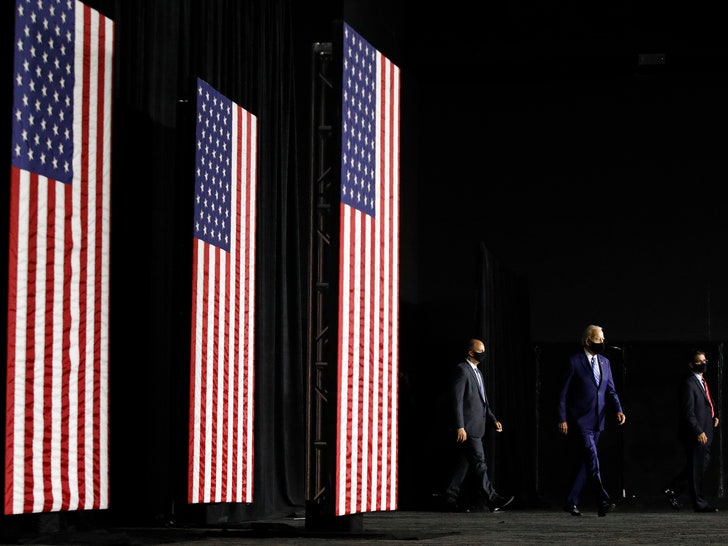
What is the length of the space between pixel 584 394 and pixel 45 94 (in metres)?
5.87

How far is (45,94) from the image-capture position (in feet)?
19.6

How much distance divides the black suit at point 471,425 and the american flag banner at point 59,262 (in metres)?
5.26

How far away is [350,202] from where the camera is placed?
24.0 feet

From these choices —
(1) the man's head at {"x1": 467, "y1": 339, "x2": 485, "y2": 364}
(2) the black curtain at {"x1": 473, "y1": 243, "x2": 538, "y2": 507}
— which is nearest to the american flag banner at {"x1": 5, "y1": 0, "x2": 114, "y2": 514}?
(1) the man's head at {"x1": 467, "y1": 339, "x2": 485, "y2": 364}

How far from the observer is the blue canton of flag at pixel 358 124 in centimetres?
727

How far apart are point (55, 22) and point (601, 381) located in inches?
237

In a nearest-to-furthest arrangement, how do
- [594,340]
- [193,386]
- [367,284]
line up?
[367,284]
[193,386]
[594,340]

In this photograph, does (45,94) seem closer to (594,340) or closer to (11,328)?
(11,328)

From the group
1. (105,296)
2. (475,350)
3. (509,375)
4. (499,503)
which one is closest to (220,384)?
(105,296)

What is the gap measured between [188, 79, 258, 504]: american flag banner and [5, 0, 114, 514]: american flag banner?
1.39m

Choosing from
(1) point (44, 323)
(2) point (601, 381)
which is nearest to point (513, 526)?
(2) point (601, 381)

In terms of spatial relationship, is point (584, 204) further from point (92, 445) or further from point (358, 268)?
point (92, 445)

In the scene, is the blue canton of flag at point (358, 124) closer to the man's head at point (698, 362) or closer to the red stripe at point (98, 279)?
the red stripe at point (98, 279)

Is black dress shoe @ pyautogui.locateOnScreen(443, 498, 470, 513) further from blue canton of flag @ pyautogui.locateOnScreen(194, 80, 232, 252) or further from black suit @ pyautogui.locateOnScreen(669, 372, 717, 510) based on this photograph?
blue canton of flag @ pyautogui.locateOnScreen(194, 80, 232, 252)
